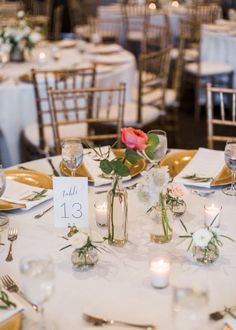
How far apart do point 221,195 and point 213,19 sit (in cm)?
498

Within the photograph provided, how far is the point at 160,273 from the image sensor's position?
4.29 ft

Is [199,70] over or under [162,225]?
under

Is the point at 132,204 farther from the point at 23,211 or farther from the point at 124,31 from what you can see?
the point at 124,31

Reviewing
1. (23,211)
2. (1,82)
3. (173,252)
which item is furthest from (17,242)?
(1,82)

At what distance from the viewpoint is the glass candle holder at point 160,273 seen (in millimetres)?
1311

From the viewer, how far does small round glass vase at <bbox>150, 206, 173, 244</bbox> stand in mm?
1512

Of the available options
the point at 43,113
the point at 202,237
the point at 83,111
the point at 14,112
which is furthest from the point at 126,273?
the point at 83,111

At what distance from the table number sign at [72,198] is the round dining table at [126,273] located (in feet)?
0.26

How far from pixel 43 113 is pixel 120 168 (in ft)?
6.53

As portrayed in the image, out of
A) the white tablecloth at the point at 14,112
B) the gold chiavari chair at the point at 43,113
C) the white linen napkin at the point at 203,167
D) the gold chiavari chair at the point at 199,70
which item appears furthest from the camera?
the gold chiavari chair at the point at 199,70

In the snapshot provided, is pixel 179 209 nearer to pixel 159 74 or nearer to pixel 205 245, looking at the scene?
pixel 205 245

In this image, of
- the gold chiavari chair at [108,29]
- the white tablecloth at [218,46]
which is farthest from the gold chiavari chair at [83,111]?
the gold chiavari chair at [108,29]

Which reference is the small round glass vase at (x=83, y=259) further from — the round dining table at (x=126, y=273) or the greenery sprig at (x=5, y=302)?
the greenery sprig at (x=5, y=302)

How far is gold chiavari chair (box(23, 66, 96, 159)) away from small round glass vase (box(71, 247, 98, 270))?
187 centimetres
